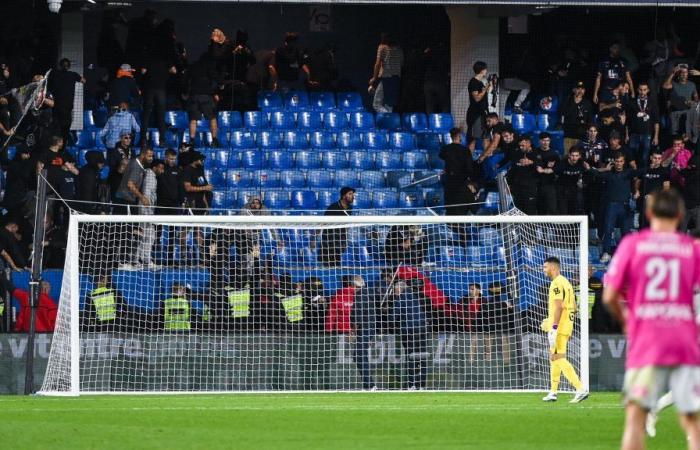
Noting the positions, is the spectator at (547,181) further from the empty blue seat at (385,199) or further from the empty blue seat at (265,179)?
the empty blue seat at (265,179)

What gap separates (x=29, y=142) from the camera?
22.0m

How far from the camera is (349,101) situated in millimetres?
25047

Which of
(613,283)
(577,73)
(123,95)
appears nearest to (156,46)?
(123,95)

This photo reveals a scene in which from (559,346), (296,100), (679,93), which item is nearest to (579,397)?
(559,346)

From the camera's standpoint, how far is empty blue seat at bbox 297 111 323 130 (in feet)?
79.7

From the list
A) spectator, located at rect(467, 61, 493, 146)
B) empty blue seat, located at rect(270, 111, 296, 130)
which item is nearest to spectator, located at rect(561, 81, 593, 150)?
spectator, located at rect(467, 61, 493, 146)

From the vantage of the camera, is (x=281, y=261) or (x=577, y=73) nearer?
(x=281, y=261)

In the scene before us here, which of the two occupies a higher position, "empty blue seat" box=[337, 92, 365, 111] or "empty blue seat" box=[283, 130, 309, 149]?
"empty blue seat" box=[337, 92, 365, 111]

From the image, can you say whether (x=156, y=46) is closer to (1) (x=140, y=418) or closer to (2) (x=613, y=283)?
(1) (x=140, y=418)

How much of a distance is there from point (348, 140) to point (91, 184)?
202 inches

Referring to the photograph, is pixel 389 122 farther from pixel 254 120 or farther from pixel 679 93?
pixel 679 93

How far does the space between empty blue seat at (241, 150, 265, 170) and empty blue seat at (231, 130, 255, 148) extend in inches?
16.7

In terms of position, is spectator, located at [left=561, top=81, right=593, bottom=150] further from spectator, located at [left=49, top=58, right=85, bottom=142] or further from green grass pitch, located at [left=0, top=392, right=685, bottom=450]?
spectator, located at [left=49, top=58, right=85, bottom=142]

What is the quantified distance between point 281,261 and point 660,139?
7.79m
